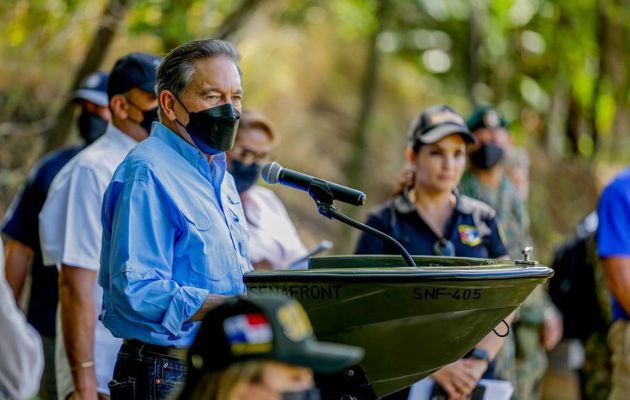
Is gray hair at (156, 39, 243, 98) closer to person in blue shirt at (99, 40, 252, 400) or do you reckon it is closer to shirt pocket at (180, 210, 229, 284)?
person in blue shirt at (99, 40, 252, 400)

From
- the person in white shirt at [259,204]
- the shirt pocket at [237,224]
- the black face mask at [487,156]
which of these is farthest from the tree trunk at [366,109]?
the shirt pocket at [237,224]

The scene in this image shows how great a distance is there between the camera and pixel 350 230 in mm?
10820

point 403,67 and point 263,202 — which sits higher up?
point 403,67

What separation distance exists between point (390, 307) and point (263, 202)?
2598 millimetres

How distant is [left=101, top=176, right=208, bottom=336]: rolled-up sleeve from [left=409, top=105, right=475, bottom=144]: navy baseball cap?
6.98 feet

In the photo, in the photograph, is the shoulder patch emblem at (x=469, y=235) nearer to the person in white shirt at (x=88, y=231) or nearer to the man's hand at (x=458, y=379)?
the man's hand at (x=458, y=379)

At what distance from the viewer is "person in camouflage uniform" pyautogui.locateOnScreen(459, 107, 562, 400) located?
6.35 metres

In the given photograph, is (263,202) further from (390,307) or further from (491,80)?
(491,80)

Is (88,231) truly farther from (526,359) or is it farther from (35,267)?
(526,359)

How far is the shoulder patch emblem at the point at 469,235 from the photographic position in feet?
15.8

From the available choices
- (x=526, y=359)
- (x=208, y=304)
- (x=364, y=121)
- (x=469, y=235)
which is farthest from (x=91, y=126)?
(x=364, y=121)

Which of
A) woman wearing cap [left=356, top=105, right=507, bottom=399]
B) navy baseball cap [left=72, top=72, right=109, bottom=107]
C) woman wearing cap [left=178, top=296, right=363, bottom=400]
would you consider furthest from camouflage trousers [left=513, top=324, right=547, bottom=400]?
woman wearing cap [left=178, top=296, right=363, bottom=400]

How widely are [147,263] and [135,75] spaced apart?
1511 mm

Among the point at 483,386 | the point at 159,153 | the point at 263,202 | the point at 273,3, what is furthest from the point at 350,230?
the point at 159,153
